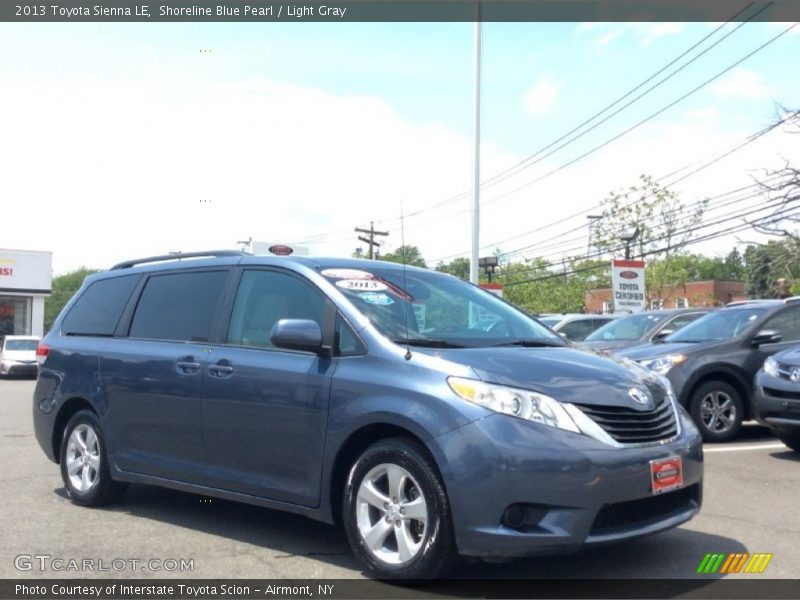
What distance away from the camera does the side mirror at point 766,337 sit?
9.88 metres

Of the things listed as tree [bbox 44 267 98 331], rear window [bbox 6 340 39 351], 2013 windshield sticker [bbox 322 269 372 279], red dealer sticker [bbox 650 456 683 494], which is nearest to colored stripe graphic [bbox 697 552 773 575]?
red dealer sticker [bbox 650 456 683 494]

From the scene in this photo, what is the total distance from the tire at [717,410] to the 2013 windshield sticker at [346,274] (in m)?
5.81

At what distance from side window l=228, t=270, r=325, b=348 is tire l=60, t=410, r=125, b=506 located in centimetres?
169

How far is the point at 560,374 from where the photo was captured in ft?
15.2

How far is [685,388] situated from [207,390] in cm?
624

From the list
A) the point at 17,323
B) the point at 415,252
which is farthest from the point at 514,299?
the point at 415,252

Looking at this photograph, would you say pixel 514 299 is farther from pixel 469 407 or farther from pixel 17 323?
pixel 469 407

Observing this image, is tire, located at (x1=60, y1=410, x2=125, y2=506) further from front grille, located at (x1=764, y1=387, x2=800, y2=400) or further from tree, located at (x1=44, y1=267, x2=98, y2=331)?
tree, located at (x1=44, y1=267, x2=98, y2=331)

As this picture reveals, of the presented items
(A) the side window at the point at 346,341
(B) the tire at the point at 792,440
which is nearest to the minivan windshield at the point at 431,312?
(A) the side window at the point at 346,341

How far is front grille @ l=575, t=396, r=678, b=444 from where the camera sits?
448cm

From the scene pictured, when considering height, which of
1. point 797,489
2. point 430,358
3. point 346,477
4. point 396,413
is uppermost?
point 430,358

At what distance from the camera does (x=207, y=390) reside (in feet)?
18.7

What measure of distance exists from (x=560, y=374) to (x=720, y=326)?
690 cm

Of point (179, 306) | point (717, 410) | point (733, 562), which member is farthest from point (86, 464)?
point (717, 410)
